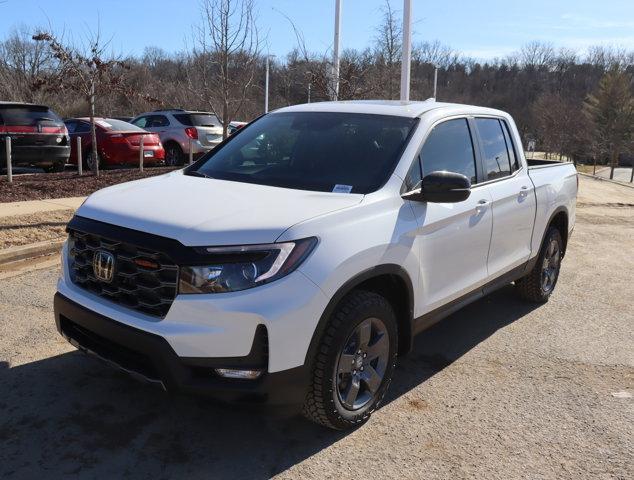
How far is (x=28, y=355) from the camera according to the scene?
13.8 feet

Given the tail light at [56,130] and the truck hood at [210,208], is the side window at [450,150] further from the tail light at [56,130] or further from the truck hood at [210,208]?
the tail light at [56,130]

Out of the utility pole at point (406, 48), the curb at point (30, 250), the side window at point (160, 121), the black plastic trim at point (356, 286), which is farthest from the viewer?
the side window at point (160, 121)

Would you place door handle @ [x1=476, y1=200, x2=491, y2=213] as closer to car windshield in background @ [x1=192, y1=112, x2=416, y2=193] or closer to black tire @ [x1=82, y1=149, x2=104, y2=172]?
car windshield in background @ [x1=192, y1=112, x2=416, y2=193]

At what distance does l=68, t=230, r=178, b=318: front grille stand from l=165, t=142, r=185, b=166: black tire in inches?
534

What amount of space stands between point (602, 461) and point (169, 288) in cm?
241

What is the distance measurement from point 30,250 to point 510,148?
5.18 m

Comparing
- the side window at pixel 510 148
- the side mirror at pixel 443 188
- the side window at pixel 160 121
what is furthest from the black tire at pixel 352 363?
the side window at pixel 160 121

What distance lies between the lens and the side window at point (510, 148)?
5152 mm

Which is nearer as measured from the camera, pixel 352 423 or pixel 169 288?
pixel 169 288

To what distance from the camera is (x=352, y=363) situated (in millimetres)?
3285

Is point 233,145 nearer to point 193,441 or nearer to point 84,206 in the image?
point 84,206

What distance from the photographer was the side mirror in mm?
3506

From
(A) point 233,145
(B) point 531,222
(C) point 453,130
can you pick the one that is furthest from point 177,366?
(B) point 531,222

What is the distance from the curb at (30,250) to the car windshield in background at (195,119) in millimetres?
9735
